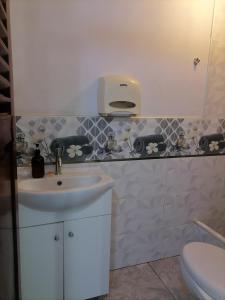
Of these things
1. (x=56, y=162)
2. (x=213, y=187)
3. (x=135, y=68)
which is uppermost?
(x=135, y=68)

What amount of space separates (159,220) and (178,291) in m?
0.53

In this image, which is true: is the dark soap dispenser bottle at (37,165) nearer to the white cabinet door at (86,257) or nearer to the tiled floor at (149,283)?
the white cabinet door at (86,257)

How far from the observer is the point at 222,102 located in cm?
206

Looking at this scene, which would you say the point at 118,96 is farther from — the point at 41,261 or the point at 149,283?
the point at 149,283

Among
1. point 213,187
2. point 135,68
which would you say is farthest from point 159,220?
point 135,68

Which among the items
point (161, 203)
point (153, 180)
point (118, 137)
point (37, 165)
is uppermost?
point (118, 137)

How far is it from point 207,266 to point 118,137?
0.99m

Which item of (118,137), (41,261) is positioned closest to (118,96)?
(118,137)

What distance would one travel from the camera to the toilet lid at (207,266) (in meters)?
1.25

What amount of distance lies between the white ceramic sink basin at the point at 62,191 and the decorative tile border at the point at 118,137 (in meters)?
0.17

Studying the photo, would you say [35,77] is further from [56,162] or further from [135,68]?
[135,68]

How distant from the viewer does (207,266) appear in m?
1.38

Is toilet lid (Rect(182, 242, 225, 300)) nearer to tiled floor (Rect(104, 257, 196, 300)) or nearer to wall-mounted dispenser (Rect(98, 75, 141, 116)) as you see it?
tiled floor (Rect(104, 257, 196, 300))

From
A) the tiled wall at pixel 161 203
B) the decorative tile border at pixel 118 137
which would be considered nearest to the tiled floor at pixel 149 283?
the tiled wall at pixel 161 203
